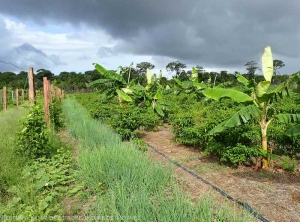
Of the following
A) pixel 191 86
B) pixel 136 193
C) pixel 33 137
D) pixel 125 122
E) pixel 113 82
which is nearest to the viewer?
pixel 136 193

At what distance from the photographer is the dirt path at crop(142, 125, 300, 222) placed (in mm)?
3816

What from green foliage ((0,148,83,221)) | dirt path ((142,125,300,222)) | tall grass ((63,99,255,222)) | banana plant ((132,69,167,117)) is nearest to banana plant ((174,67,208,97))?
banana plant ((132,69,167,117))

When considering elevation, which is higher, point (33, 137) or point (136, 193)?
point (33, 137)

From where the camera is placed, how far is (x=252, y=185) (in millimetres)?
4672

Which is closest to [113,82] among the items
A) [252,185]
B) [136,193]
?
[252,185]

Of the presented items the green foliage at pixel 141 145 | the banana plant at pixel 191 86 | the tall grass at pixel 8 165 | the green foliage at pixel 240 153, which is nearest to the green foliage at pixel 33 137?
the tall grass at pixel 8 165

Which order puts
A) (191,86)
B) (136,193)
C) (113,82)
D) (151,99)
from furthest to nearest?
(191,86)
(113,82)
(151,99)
(136,193)

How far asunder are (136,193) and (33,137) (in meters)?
3.46

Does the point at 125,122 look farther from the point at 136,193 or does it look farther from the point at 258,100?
the point at 136,193

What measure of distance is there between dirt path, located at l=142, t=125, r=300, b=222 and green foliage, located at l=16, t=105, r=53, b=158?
2533 mm

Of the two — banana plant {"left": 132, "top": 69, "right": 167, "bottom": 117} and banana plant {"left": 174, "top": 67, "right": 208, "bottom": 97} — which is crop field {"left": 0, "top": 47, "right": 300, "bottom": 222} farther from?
banana plant {"left": 174, "top": 67, "right": 208, "bottom": 97}

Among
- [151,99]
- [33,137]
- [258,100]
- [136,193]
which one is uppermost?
[258,100]

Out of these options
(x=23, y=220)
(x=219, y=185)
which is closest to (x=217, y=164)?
(x=219, y=185)

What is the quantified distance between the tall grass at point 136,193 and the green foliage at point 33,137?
1.03 metres
